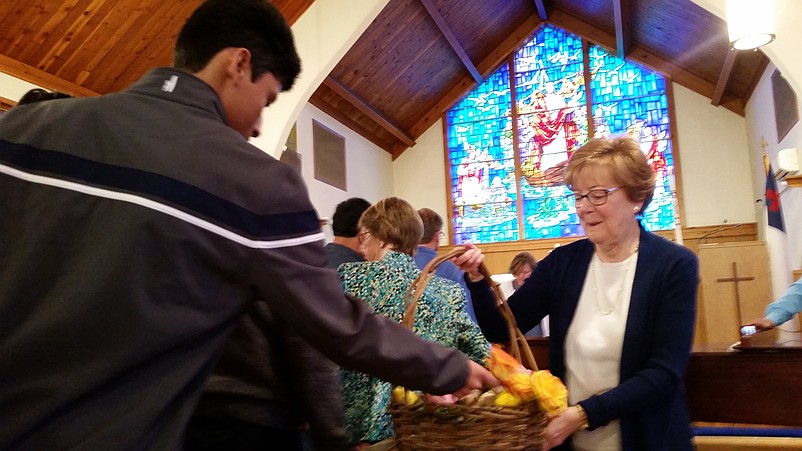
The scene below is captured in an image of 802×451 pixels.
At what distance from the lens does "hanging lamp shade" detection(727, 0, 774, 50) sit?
438 cm

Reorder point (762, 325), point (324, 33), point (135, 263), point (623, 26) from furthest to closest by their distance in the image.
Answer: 1. point (623, 26)
2. point (324, 33)
3. point (762, 325)
4. point (135, 263)

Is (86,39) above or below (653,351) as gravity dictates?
above

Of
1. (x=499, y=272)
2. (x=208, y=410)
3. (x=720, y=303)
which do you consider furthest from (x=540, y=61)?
(x=208, y=410)

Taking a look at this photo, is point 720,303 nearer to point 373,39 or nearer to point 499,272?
point 499,272

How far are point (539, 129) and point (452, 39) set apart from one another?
88.1 inches

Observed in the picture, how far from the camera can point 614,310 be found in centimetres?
166

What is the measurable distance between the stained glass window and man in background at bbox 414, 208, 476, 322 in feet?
21.4

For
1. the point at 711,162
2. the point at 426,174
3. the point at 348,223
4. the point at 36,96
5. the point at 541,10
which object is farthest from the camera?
the point at 426,174

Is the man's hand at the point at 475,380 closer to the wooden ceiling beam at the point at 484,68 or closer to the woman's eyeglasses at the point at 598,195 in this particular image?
the woman's eyeglasses at the point at 598,195

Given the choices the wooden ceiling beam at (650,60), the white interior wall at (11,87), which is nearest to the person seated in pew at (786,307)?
the white interior wall at (11,87)

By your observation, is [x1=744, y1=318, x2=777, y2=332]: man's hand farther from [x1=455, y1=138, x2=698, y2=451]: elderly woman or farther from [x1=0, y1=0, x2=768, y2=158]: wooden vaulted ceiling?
[x1=0, y1=0, x2=768, y2=158]: wooden vaulted ceiling

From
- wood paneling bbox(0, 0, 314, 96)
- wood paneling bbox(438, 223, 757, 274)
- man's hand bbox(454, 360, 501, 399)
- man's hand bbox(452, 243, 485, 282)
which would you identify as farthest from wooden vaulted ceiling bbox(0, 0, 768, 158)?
man's hand bbox(454, 360, 501, 399)

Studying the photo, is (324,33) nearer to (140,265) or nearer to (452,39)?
(452,39)

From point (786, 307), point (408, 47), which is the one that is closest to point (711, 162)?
point (408, 47)
